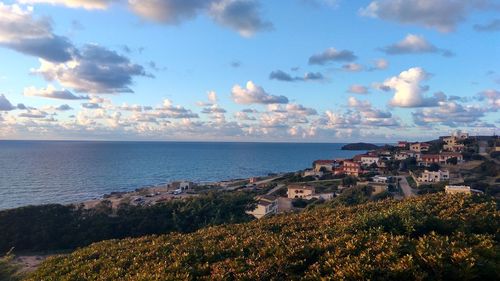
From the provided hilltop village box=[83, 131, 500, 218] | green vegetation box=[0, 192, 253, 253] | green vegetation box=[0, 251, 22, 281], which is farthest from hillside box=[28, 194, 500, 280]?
hilltop village box=[83, 131, 500, 218]

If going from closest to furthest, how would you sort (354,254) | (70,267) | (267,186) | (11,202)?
(354,254) < (70,267) < (11,202) < (267,186)

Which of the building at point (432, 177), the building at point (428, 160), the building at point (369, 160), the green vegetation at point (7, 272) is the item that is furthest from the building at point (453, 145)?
the green vegetation at point (7, 272)

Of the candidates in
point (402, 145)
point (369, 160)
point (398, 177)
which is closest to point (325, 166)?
point (369, 160)

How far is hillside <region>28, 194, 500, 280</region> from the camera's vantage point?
20.7 ft

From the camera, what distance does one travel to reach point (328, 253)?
24.3 ft

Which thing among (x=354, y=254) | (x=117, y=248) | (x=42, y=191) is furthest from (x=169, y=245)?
(x=42, y=191)

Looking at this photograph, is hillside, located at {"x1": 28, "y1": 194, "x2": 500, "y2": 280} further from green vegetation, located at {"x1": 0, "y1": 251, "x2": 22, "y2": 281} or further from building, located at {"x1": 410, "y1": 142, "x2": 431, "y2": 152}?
building, located at {"x1": 410, "y1": 142, "x2": 431, "y2": 152}

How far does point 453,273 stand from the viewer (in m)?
6.11

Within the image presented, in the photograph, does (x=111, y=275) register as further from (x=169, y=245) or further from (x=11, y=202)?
(x=11, y=202)

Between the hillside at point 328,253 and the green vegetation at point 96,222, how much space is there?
20622mm

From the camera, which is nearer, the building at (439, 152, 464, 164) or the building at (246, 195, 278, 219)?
the building at (246, 195, 278, 219)

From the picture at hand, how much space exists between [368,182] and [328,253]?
172ft

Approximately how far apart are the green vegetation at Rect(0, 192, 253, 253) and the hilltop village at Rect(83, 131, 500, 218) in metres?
5.22

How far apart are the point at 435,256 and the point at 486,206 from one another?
598cm
